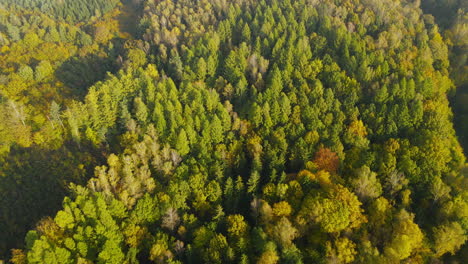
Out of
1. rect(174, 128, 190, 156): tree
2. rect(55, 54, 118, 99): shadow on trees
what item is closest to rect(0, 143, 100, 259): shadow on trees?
rect(174, 128, 190, 156): tree

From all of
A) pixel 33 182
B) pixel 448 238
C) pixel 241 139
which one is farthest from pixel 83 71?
pixel 448 238

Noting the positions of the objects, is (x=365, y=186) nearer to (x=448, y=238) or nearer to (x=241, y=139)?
(x=448, y=238)

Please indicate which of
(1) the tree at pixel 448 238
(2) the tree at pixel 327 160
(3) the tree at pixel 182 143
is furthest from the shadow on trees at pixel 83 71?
(1) the tree at pixel 448 238

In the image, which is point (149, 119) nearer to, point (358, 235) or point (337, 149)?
point (337, 149)

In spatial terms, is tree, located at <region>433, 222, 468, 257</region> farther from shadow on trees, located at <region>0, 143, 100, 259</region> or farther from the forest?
shadow on trees, located at <region>0, 143, 100, 259</region>

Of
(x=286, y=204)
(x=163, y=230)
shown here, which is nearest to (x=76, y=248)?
(x=163, y=230)

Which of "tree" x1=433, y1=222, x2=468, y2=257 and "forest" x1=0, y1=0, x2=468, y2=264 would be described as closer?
"forest" x1=0, y1=0, x2=468, y2=264
